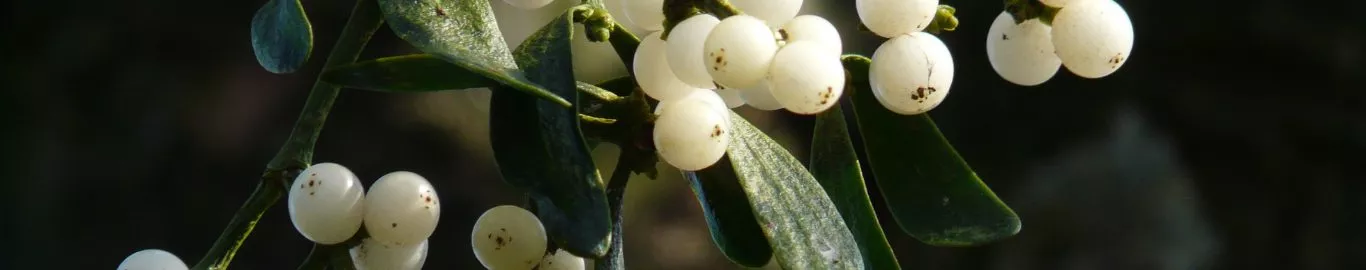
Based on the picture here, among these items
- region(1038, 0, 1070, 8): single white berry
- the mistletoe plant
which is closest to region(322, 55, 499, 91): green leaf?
the mistletoe plant

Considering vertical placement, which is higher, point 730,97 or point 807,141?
point 730,97

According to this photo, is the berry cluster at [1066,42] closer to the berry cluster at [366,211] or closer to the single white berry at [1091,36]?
the single white berry at [1091,36]

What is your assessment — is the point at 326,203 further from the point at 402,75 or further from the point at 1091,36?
the point at 1091,36

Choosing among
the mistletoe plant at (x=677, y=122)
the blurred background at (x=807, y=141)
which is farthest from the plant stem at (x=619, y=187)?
the blurred background at (x=807, y=141)

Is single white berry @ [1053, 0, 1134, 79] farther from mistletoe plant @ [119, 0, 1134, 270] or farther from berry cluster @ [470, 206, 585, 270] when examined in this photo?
berry cluster @ [470, 206, 585, 270]

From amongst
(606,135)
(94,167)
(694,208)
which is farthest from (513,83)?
(94,167)

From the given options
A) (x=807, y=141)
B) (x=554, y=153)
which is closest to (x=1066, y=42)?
(x=554, y=153)

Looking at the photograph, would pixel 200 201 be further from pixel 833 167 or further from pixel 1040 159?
pixel 833 167
